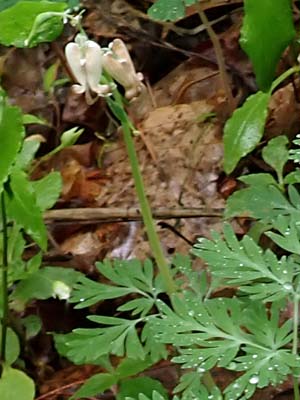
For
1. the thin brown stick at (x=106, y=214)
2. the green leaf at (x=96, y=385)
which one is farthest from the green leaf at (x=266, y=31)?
the green leaf at (x=96, y=385)

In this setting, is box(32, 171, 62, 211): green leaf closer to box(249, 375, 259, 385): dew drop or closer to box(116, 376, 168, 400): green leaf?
box(116, 376, 168, 400): green leaf

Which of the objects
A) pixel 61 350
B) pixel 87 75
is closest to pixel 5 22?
pixel 87 75

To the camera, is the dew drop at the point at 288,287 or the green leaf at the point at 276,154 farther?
the green leaf at the point at 276,154

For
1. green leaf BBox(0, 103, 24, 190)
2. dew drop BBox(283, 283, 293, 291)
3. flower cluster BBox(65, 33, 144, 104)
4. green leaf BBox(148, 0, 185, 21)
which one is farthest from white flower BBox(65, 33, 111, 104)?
green leaf BBox(148, 0, 185, 21)

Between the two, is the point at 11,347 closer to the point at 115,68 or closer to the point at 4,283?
the point at 4,283

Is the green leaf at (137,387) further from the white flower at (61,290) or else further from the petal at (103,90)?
the petal at (103,90)

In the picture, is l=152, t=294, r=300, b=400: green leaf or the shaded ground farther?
the shaded ground
